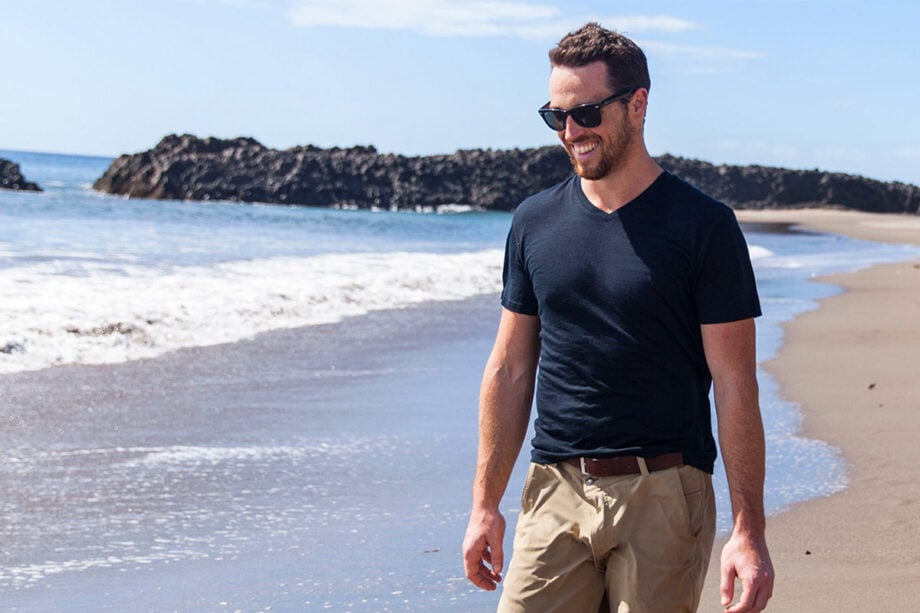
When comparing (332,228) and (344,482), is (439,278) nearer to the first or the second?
(344,482)

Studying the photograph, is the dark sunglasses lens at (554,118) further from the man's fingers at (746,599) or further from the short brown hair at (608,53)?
the man's fingers at (746,599)

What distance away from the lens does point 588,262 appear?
2613 mm

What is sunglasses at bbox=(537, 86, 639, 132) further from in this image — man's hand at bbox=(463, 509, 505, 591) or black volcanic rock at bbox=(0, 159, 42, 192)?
black volcanic rock at bbox=(0, 159, 42, 192)

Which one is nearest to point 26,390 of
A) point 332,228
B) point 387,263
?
point 387,263

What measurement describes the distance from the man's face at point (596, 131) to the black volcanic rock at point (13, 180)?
67.3 metres

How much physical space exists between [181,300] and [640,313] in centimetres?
1206

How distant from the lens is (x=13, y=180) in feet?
220

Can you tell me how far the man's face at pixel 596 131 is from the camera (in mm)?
2645

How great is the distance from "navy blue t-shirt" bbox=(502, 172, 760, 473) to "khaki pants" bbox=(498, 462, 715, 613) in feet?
0.22

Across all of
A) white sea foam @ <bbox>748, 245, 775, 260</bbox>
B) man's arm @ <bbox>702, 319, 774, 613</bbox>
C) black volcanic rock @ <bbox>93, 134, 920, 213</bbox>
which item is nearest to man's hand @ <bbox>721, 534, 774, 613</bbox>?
man's arm @ <bbox>702, 319, 774, 613</bbox>

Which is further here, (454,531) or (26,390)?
(26,390)

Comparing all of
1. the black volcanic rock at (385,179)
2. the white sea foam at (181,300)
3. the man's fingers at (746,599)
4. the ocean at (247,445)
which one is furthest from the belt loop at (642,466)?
the black volcanic rock at (385,179)

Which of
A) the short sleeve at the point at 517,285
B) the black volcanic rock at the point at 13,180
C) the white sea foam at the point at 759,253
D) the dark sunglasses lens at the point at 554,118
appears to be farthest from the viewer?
the black volcanic rock at the point at 13,180

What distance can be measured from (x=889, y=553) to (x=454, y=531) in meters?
1.82
